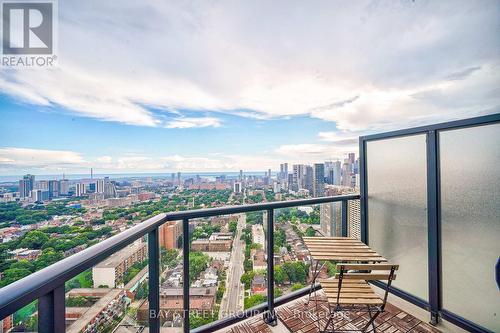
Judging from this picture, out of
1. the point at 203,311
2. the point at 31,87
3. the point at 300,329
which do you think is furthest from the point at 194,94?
the point at 300,329

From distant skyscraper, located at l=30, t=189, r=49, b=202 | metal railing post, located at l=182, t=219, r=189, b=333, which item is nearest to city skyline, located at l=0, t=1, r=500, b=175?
distant skyscraper, located at l=30, t=189, r=49, b=202

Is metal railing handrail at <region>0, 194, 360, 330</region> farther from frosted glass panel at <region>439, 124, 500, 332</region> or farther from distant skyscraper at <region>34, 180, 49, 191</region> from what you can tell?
frosted glass panel at <region>439, 124, 500, 332</region>

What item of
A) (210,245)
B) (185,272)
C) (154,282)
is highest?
(210,245)

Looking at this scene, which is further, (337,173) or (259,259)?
(337,173)

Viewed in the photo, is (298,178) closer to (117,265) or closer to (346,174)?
(346,174)

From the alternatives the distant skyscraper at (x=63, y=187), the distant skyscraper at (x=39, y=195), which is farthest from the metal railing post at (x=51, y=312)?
the distant skyscraper at (x=63, y=187)

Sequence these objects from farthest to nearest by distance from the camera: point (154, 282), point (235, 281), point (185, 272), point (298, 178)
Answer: point (298, 178)
point (235, 281)
point (185, 272)
point (154, 282)

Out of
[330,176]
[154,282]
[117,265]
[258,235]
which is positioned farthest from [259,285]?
[330,176]
